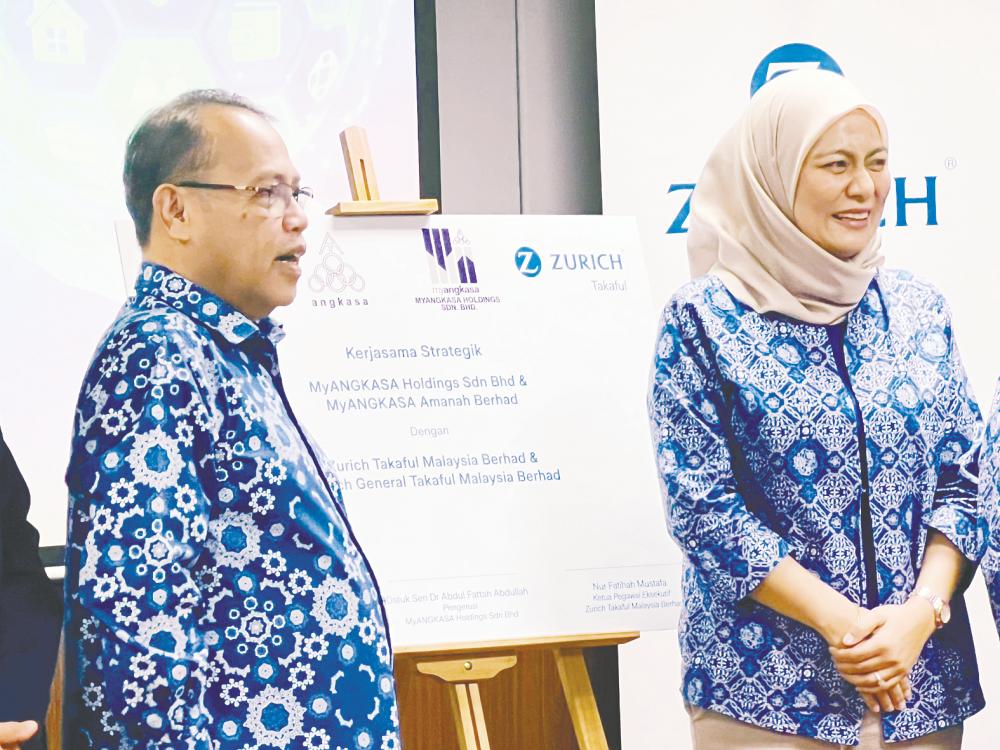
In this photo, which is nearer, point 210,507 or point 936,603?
point 210,507

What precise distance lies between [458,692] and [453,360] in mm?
620

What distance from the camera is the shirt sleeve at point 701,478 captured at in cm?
197

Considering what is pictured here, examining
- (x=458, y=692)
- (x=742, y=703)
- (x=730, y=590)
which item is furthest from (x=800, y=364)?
(x=458, y=692)

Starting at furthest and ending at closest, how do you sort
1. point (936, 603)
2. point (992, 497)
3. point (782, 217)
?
point (782, 217), point (936, 603), point (992, 497)

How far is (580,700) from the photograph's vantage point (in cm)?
241

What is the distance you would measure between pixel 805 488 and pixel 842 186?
0.49 metres

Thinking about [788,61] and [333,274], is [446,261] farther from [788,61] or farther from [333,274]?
[788,61]

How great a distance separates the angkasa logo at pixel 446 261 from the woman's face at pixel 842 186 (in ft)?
2.25

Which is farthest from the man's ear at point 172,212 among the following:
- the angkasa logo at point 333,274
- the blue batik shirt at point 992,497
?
the blue batik shirt at point 992,497

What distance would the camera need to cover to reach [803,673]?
199 centimetres

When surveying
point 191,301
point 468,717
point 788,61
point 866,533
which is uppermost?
point 788,61

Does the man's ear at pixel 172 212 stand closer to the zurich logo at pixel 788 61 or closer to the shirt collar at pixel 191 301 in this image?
the shirt collar at pixel 191 301

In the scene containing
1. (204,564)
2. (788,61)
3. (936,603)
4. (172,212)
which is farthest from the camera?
(788,61)

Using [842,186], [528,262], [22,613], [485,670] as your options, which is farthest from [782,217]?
[22,613]
